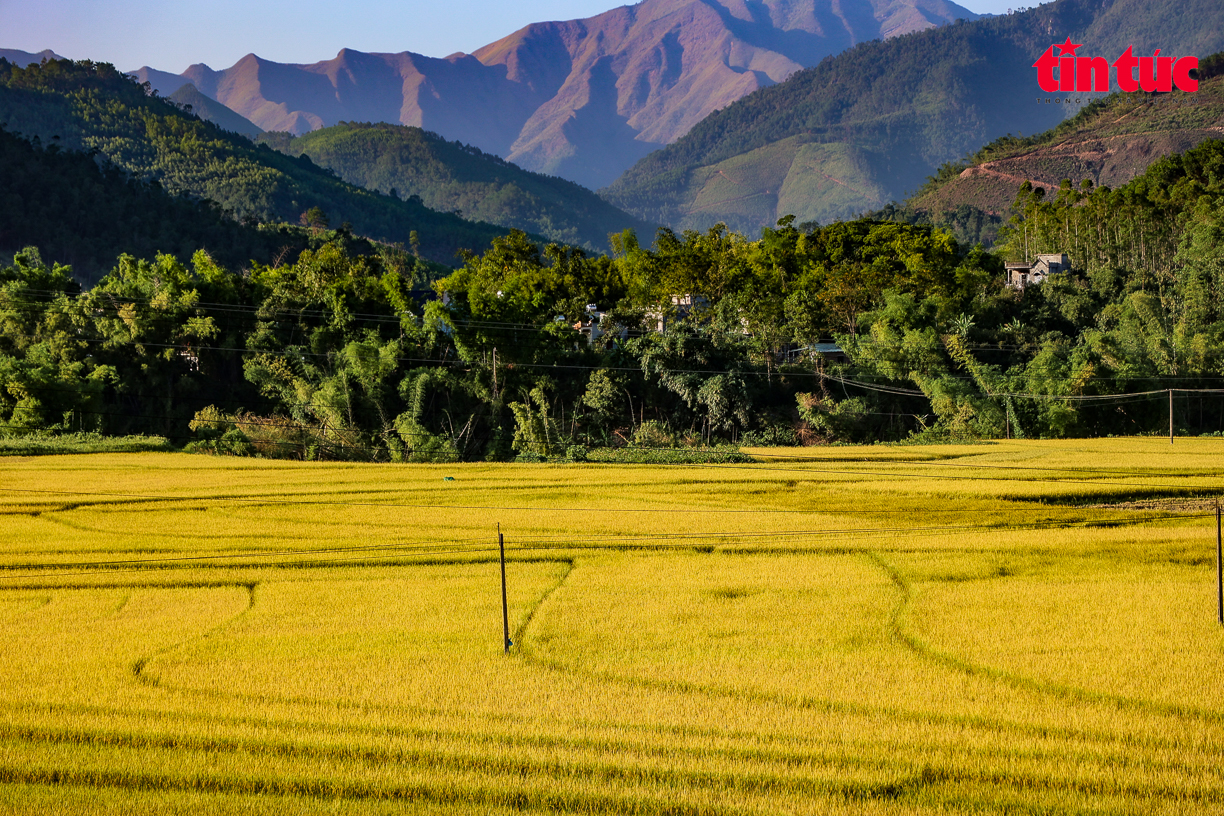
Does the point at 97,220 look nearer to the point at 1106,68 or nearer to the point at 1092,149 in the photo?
the point at 1106,68

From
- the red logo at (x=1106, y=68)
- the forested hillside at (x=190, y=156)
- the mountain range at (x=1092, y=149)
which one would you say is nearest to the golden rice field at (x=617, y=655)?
the red logo at (x=1106, y=68)

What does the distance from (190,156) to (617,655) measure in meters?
130

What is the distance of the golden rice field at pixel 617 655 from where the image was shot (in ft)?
27.1

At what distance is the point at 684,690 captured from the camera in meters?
10.3

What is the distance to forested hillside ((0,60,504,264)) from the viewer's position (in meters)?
120

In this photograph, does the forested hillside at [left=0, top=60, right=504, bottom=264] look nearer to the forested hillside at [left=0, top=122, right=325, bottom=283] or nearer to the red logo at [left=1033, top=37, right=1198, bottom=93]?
the forested hillside at [left=0, top=122, right=325, bottom=283]

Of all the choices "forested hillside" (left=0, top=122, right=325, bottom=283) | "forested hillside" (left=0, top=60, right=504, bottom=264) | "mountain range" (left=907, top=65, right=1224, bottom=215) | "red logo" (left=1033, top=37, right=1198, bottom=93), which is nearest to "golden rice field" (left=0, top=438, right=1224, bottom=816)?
"red logo" (left=1033, top=37, right=1198, bottom=93)

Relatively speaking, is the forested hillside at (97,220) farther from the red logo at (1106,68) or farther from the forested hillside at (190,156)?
the red logo at (1106,68)

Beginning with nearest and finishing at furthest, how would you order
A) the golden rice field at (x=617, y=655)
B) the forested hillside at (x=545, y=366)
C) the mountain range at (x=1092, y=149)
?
the golden rice field at (x=617, y=655), the forested hillside at (x=545, y=366), the mountain range at (x=1092, y=149)

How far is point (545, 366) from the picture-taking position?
4119cm

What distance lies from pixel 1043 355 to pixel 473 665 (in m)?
34.5

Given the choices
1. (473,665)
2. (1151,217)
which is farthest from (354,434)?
(1151,217)

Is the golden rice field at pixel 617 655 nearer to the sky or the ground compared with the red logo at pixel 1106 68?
nearer to the ground

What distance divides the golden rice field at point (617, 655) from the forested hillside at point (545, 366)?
15046mm
